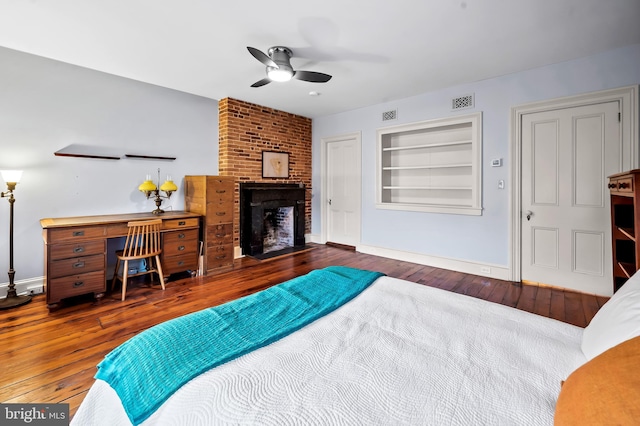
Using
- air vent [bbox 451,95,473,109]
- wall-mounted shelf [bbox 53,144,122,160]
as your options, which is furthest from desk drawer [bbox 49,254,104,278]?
air vent [bbox 451,95,473,109]

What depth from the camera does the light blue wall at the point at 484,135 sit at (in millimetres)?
3191

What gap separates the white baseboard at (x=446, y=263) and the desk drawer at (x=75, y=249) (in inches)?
154

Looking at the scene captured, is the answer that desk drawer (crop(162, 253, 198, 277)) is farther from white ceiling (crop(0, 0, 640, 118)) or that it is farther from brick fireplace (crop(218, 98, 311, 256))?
white ceiling (crop(0, 0, 640, 118))

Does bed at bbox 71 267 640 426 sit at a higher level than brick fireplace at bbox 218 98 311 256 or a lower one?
lower

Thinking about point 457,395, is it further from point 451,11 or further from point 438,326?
point 451,11

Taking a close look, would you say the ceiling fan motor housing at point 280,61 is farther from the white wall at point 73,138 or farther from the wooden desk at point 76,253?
the wooden desk at point 76,253

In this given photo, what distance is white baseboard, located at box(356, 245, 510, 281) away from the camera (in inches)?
152

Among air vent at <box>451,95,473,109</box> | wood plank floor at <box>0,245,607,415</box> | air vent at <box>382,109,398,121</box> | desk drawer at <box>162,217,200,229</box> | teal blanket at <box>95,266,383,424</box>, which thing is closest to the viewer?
teal blanket at <box>95,266,383,424</box>

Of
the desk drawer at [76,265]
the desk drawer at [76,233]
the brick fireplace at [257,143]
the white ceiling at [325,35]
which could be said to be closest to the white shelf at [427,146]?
the white ceiling at [325,35]

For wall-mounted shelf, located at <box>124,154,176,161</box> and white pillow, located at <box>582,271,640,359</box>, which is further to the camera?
wall-mounted shelf, located at <box>124,154,176,161</box>

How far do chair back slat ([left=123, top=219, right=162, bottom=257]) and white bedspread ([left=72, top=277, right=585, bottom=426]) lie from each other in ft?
8.34

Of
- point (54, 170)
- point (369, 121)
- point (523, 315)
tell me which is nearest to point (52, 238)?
point (54, 170)

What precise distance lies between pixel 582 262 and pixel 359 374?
12.1ft

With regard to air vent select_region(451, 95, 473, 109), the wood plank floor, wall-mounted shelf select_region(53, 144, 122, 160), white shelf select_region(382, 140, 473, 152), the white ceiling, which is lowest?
the wood plank floor
